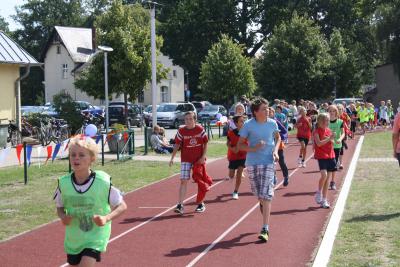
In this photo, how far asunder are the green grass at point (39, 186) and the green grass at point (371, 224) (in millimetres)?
4707

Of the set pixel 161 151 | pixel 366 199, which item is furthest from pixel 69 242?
pixel 161 151

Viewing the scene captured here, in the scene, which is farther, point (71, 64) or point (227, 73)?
point (71, 64)

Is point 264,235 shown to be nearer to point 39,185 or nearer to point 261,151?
point 261,151

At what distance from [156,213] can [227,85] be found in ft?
98.7

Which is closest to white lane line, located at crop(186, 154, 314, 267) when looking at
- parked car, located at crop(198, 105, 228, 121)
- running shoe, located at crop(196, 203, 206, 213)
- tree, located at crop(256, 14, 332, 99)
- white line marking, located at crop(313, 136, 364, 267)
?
running shoe, located at crop(196, 203, 206, 213)

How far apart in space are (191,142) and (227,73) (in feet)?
99.7

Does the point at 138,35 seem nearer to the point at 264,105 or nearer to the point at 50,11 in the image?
the point at 264,105

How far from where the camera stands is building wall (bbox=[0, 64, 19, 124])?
89.7 ft

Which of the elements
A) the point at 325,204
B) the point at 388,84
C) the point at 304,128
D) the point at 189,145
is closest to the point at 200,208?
the point at 189,145

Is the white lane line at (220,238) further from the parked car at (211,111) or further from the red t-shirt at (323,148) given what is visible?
the parked car at (211,111)

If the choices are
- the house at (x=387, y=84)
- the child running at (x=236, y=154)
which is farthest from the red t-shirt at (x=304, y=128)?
the house at (x=387, y=84)

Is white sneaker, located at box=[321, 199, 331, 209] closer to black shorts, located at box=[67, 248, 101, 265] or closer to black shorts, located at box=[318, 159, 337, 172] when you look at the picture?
black shorts, located at box=[318, 159, 337, 172]

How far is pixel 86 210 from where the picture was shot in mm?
4902

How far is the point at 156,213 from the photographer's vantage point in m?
10.8
